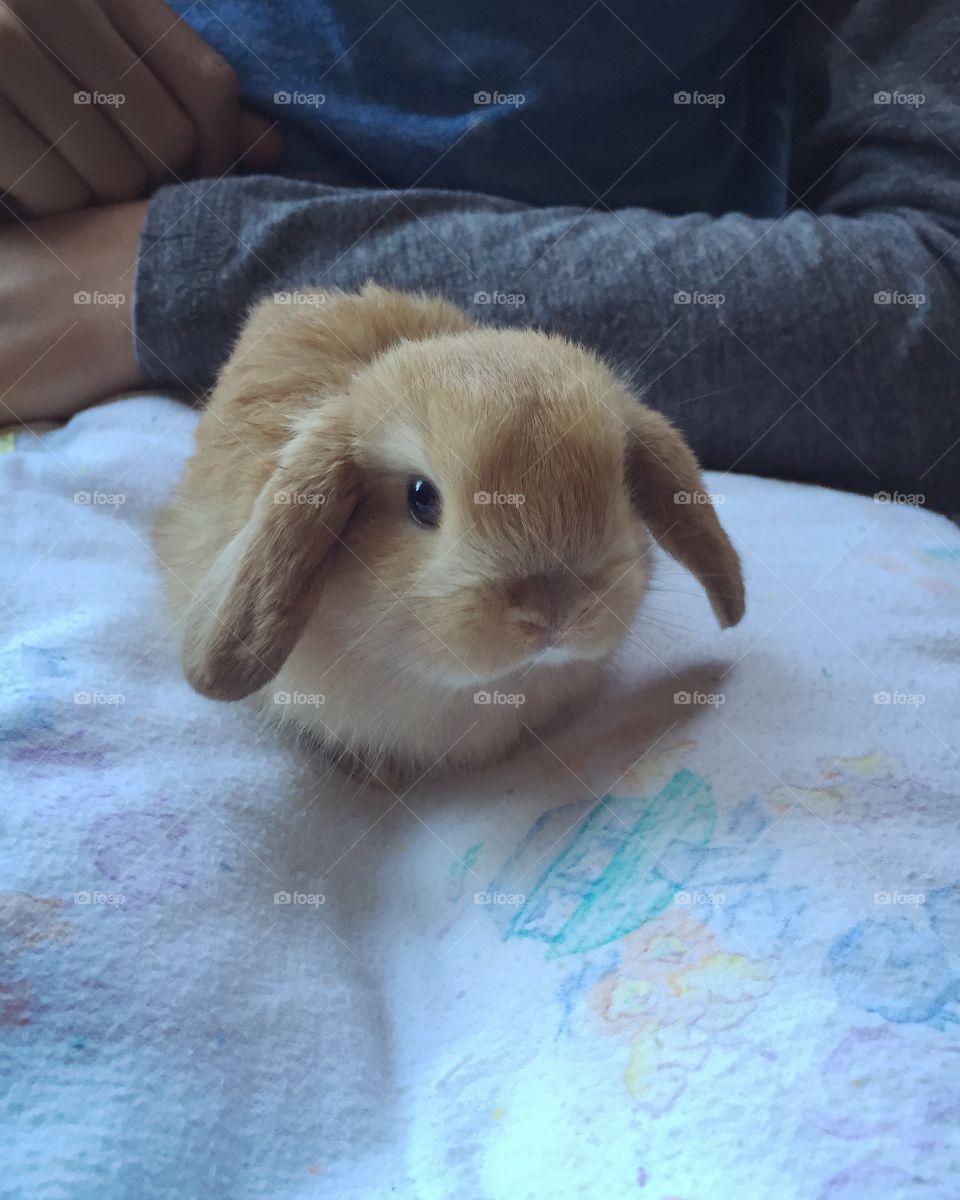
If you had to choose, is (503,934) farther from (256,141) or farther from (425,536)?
(256,141)

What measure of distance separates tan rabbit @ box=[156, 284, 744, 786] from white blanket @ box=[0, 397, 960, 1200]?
0.26ft

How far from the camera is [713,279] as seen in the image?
1.26 m

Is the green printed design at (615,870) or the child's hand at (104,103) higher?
the child's hand at (104,103)

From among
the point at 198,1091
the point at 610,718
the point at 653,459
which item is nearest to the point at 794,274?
the point at 653,459

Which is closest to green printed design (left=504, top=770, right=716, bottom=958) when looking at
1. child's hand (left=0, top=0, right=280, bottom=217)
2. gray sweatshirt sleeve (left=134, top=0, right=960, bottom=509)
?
gray sweatshirt sleeve (left=134, top=0, right=960, bottom=509)

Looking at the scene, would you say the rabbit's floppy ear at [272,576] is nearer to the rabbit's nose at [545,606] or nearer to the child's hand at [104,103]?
the rabbit's nose at [545,606]

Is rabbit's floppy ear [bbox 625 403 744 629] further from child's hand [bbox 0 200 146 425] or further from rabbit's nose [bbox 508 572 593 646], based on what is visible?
child's hand [bbox 0 200 146 425]

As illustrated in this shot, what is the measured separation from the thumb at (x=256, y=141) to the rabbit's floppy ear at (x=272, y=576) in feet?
2.89

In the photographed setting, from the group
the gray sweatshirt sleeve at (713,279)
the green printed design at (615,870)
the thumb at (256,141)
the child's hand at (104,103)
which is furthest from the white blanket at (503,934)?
the thumb at (256,141)

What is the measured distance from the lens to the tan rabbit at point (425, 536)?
73cm

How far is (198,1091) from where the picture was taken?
0.61m

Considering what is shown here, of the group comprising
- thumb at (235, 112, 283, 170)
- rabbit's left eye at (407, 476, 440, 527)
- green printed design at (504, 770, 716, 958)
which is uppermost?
thumb at (235, 112, 283, 170)

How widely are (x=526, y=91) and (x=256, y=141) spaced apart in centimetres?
42

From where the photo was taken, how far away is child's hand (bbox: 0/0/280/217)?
121cm
